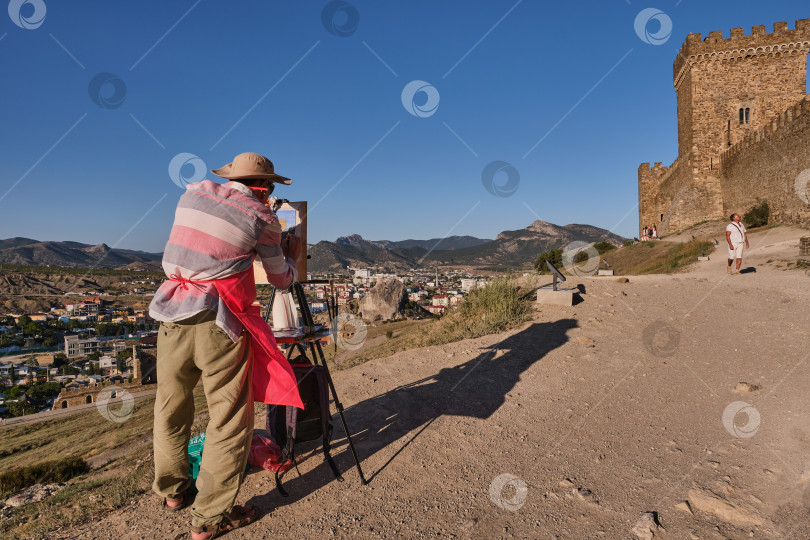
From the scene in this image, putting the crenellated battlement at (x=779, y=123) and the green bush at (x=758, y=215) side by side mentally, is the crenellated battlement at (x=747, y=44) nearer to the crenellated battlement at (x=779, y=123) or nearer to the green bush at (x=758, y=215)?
the crenellated battlement at (x=779, y=123)

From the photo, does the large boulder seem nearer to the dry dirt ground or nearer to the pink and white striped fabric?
the dry dirt ground

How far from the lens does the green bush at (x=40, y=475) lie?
4117 millimetres

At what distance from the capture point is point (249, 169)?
2.71 meters

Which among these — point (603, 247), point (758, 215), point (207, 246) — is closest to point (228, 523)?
point (207, 246)

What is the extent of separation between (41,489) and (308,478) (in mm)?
2353

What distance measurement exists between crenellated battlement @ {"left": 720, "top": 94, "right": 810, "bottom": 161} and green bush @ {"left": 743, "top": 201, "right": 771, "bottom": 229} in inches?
143

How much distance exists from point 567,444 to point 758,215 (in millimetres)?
25852

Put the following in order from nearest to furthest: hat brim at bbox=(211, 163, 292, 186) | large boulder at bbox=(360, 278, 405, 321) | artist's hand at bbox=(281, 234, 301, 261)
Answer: hat brim at bbox=(211, 163, 292, 186) < artist's hand at bbox=(281, 234, 301, 261) < large boulder at bbox=(360, 278, 405, 321)

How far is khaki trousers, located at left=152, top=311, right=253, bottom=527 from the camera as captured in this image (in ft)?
8.22

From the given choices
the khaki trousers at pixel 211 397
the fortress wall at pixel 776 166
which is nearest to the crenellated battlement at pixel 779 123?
the fortress wall at pixel 776 166

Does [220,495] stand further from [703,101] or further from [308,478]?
[703,101]

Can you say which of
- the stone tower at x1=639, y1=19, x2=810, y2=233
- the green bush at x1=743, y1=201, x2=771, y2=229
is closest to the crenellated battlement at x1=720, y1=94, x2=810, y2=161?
the stone tower at x1=639, y1=19, x2=810, y2=233

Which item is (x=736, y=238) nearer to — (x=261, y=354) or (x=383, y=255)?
(x=261, y=354)

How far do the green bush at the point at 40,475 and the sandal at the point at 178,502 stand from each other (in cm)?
224
